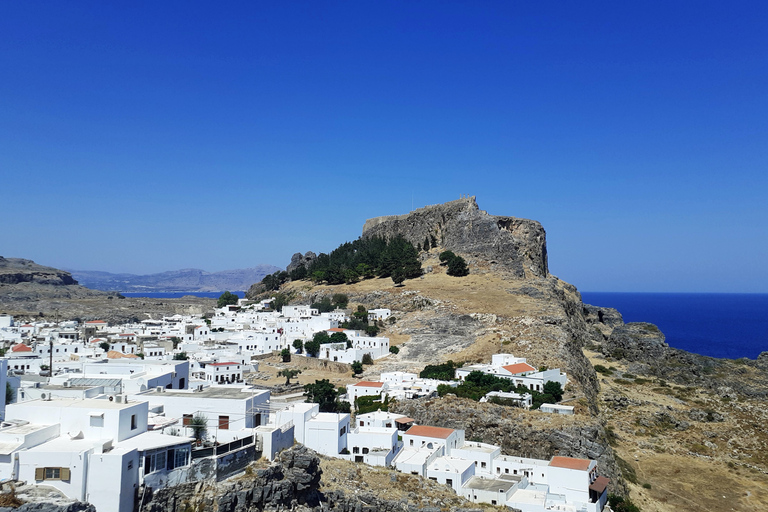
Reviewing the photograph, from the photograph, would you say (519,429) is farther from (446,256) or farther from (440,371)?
(446,256)

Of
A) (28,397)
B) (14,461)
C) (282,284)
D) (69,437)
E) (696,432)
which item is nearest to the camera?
(14,461)

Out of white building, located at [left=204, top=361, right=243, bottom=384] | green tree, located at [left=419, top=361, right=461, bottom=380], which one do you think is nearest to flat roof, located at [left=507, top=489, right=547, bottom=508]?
→ green tree, located at [left=419, top=361, right=461, bottom=380]

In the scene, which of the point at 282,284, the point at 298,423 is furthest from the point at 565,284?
the point at 298,423

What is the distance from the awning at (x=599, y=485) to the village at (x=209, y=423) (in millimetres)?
65

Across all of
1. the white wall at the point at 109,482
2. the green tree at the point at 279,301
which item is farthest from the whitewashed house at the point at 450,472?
the green tree at the point at 279,301

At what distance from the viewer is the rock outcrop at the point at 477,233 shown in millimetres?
65812

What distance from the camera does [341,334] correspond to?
48000 millimetres

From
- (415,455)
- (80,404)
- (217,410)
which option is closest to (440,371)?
(415,455)

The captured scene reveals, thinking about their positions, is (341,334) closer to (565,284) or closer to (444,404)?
(444,404)

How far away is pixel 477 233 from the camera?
2726 inches

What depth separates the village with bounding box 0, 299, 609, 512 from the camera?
45.2ft

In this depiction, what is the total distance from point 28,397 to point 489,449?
19.4 m

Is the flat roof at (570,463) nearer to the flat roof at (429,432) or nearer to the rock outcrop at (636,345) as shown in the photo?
the flat roof at (429,432)

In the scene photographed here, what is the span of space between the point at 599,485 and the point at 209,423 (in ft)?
54.1
